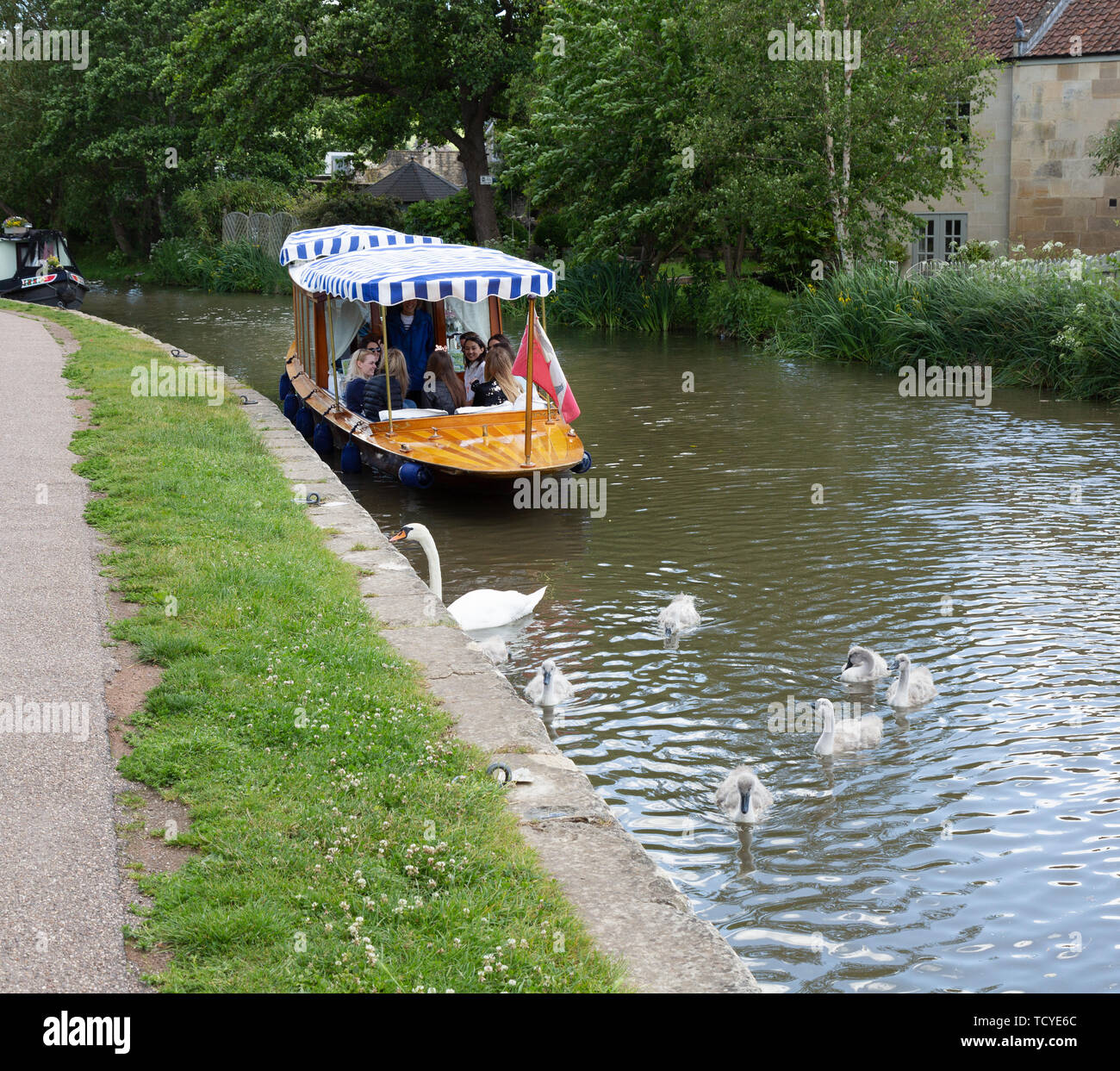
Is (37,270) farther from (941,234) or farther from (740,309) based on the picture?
(941,234)

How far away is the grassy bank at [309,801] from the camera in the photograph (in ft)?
13.3

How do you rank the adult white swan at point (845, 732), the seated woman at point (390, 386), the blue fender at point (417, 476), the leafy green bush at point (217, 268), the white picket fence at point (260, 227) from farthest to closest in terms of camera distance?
the white picket fence at point (260, 227) → the leafy green bush at point (217, 268) → the seated woman at point (390, 386) → the blue fender at point (417, 476) → the adult white swan at point (845, 732)

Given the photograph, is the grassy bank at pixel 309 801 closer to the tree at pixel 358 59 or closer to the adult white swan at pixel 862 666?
the adult white swan at pixel 862 666

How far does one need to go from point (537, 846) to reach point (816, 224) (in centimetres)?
2559

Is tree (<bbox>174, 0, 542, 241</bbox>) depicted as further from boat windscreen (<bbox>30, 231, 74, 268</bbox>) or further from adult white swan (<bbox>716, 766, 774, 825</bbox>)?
adult white swan (<bbox>716, 766, 774, 825</bbox>)

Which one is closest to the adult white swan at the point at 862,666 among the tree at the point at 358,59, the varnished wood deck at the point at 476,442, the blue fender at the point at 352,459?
the varnished wood deck at the point at 476,442

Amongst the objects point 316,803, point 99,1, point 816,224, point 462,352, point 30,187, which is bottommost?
point 316,803

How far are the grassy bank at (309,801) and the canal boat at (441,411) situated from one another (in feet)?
14.4

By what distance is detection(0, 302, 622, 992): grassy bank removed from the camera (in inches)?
159

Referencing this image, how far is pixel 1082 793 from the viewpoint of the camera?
268 inches

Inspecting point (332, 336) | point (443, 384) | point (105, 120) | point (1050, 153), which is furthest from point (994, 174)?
point (105, 120)

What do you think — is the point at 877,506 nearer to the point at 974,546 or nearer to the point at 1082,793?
the point at 974,546

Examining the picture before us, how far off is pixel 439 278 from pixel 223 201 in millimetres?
38320

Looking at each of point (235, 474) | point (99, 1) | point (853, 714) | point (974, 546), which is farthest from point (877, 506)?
point (99, 1)
